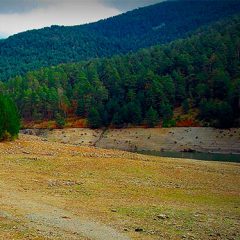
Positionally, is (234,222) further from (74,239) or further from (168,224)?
(74,239)

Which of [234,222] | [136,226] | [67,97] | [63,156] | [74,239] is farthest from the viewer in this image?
[67,97]

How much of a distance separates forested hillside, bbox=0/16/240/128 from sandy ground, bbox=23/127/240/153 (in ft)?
17.6

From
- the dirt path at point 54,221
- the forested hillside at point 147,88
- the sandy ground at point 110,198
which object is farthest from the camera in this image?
the forested hillside at point 147,88

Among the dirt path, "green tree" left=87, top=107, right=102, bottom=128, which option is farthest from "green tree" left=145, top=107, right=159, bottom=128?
the dirt path

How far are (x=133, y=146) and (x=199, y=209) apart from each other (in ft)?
254

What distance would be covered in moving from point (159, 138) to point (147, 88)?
3408cm

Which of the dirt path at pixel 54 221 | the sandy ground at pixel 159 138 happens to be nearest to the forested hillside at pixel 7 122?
the dirt path at pixel 54 221

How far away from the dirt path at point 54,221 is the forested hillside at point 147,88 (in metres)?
89.2

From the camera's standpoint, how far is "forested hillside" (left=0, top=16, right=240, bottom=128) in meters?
126

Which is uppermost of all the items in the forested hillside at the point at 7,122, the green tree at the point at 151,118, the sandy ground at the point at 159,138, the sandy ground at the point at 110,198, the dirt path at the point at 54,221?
the forested hillside at the point at 7,122

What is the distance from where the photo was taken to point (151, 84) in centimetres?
13925

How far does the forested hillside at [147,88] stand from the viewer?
4966 inches

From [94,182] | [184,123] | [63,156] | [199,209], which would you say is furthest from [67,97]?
[199,209]

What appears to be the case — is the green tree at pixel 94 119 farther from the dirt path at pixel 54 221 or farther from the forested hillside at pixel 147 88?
the dirt path at pixel 54 221
